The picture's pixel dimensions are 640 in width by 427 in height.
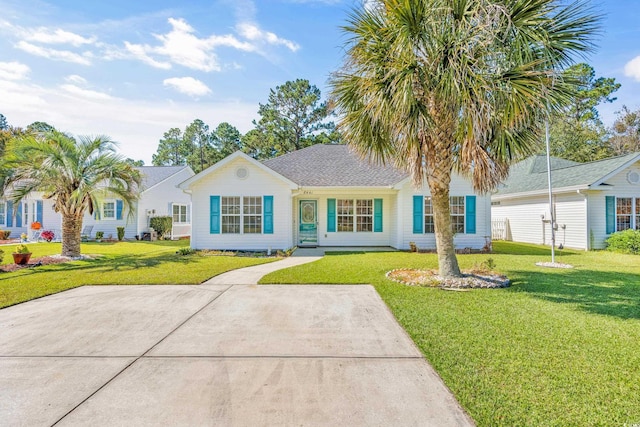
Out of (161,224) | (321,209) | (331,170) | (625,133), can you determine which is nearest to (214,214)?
(321,209)

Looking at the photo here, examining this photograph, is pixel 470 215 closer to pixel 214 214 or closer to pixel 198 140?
pixel 214 214

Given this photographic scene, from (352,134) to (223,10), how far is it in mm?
6226

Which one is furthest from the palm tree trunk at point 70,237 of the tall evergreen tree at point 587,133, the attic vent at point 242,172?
the tall evergreen tree at point 587,133

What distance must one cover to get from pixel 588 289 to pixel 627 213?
459 inches

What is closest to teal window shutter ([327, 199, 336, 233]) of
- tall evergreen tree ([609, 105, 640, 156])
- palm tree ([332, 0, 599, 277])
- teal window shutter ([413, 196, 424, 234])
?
teal window shutter ([413, 196, 424, 234])

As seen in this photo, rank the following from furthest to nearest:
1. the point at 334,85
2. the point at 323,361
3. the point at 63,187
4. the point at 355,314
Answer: the point at 63,187 → the point at 334,85 → the point at 355,314 → the point at 323,361

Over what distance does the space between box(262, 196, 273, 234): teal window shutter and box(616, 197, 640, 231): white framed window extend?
16.0m

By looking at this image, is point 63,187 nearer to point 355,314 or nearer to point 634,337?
point 355,314

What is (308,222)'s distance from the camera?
15.9 meters

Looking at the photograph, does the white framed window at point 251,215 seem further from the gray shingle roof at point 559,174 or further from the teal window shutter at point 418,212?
the gray shingle roof at point 559,174

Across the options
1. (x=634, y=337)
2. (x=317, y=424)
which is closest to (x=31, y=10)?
(x=317, y=424)

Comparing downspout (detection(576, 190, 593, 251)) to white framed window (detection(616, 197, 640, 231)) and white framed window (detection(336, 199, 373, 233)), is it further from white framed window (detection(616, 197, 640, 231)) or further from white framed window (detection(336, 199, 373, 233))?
white framed window (detection(336, 199, 373, 233))

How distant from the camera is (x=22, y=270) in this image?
31.8ft

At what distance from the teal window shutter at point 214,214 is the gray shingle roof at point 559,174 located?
11.5 meters
